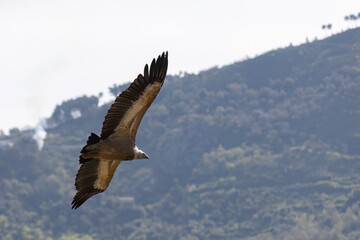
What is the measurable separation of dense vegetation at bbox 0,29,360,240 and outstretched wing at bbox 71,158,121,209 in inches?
4483

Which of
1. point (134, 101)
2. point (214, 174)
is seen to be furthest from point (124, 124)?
point (214, 174)

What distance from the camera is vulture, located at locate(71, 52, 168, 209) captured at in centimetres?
1902

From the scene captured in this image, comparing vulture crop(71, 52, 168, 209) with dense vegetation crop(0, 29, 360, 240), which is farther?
dense vegetation crop(0, 29, 360, 240)

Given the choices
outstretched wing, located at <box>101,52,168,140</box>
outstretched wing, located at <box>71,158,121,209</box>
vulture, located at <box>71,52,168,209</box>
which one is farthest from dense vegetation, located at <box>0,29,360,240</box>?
outstretched wing, located at <box>101,52,168,140</box>

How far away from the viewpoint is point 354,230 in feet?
429

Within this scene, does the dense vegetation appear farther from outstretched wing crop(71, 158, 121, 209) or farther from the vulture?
the vulture

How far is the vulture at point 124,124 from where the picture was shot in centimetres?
1902

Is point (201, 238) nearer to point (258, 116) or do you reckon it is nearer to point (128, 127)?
point (258, 116)

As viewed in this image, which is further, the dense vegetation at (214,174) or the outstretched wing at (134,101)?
the dense vegetation at (214,174)

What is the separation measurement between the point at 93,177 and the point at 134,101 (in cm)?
290

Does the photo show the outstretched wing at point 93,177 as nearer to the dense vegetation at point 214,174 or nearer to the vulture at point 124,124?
the vulture at point 124,124

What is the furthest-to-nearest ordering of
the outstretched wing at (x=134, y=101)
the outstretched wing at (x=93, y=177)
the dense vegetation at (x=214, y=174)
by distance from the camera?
the dense vegetation at (x=214, y=174)
the outstretched wing at (x=93, y=177)
the outstretched wing at (x=134, y=101)

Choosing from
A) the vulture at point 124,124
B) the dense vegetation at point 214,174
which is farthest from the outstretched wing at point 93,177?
the dense vegetation at point 214,174

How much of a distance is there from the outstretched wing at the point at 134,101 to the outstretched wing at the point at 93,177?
1.42m
